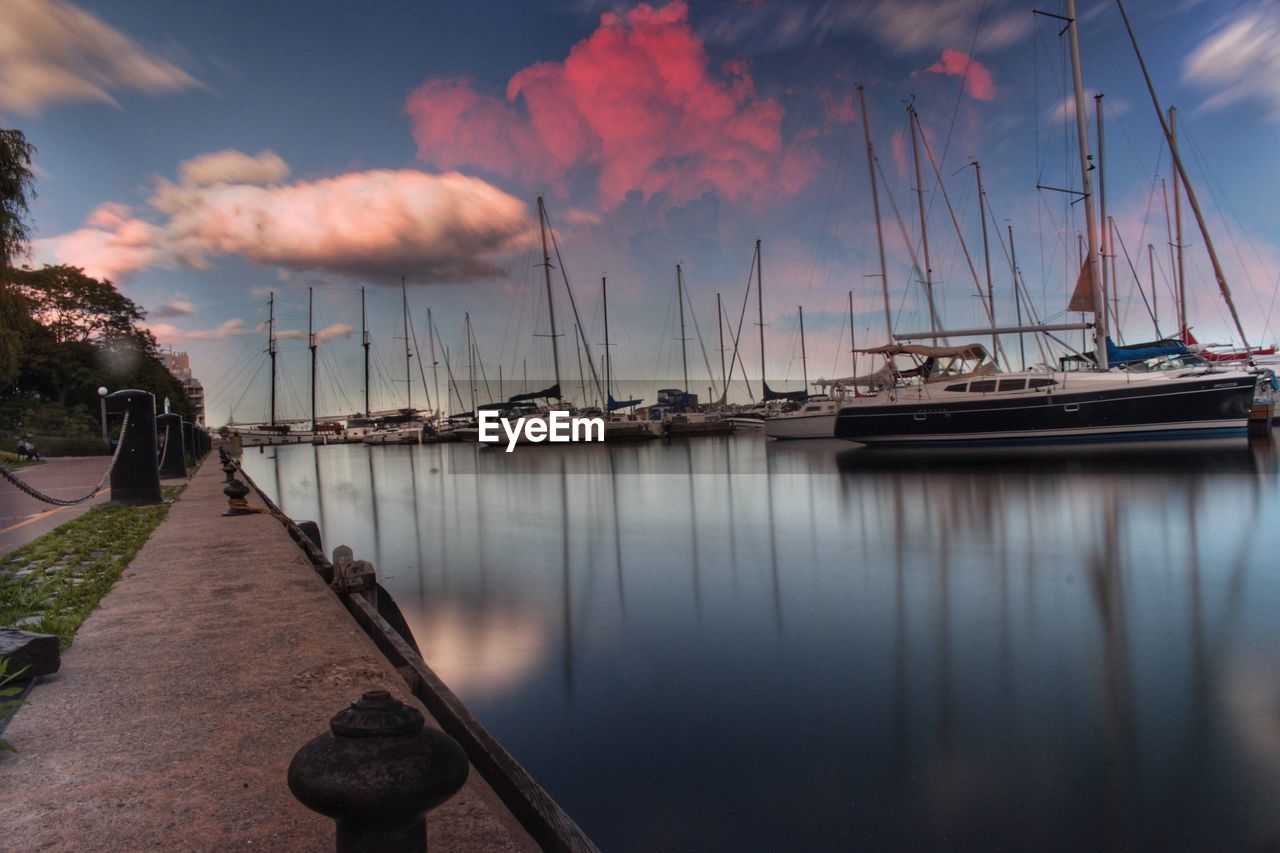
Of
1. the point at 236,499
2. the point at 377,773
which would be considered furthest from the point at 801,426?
the point at 377,773

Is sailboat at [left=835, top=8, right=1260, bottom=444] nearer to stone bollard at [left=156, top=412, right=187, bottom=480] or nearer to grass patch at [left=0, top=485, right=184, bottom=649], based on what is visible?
stone bollard at [left=156, top=412, right=187, bottom=480]

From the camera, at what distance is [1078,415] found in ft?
82.3

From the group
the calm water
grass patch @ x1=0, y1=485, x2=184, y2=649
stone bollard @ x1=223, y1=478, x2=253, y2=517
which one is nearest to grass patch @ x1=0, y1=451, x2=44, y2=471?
the calm water

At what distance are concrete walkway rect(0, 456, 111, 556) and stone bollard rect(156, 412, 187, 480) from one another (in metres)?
1.55

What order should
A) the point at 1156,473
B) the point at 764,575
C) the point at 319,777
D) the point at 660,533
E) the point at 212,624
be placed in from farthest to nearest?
the point at 1156,473
the point at 660,533
the point at 764,575
the point at 212,624
the point at 319,777

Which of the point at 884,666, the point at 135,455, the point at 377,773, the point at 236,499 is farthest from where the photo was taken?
the point at 135,455

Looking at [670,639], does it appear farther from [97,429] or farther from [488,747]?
[97,429]

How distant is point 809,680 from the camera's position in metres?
5.89

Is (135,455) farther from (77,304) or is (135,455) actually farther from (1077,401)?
(77,304)

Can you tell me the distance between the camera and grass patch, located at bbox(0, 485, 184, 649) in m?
5.20

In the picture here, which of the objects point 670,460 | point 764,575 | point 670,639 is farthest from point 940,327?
point 670,639

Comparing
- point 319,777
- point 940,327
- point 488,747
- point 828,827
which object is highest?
point 940,327

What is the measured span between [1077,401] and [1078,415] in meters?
0.48

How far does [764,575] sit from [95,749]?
786 centimetres
